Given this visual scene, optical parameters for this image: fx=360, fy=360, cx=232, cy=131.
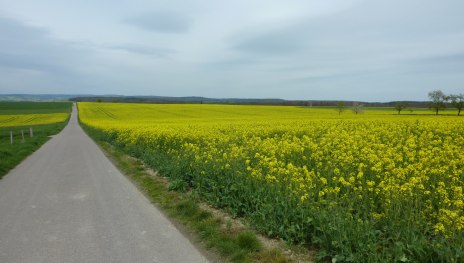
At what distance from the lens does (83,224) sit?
22.0 ft

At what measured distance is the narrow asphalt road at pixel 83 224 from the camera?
525cm

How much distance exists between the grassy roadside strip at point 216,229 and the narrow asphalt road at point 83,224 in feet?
1.04

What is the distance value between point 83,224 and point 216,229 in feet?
8.29

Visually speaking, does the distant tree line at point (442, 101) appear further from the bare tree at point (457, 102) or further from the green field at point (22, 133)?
the green field at point (22, 133)

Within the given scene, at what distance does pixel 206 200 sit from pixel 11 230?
3.81 m

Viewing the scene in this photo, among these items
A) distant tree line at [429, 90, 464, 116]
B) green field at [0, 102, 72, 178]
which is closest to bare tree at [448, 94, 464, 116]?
distant tree line at [429, 90, 464, 116]

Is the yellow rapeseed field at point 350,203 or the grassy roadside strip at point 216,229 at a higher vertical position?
the yellow rapeseed field at point 350,203

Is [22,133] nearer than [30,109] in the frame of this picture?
Yes

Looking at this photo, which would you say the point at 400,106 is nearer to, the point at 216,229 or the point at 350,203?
the point at 350,203

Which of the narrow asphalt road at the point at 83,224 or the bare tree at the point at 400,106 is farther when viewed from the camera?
the bare tree at the point at 400,106

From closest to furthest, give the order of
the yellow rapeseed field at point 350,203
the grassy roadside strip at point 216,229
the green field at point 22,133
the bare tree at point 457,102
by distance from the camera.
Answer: the yellow rapeseed field at point 350,203, the grassy roadside strip at point 216,229, the green field at point 22,133, the bare tree at point 457,102

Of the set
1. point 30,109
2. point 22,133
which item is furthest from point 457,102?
point 30,109

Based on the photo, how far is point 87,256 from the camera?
5.16 metres

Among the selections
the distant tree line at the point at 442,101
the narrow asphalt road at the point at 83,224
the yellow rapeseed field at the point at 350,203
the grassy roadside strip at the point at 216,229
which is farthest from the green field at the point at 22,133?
the distant tree line at the point at 442,101
